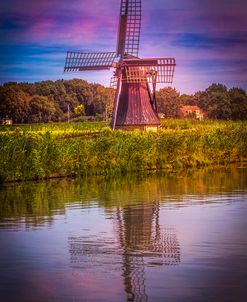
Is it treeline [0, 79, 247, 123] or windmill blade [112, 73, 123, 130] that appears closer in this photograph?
windmill blade [112, 73, 123, 130]

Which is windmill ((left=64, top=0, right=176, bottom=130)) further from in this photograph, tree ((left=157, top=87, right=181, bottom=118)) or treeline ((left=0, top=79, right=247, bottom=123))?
tree ((left=157, top=87, right=181, bottom=118))

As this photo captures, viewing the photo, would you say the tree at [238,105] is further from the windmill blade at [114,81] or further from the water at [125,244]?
the water at [125,244]

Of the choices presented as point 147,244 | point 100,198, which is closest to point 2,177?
point 100,198

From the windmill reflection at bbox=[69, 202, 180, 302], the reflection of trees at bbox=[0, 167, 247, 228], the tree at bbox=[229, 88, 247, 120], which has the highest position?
the tree at bbox=[229, 88, 247, 120]

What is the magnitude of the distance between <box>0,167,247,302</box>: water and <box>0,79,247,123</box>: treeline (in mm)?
19046

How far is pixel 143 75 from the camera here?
2972cm

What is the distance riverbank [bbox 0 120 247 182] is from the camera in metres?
17.9

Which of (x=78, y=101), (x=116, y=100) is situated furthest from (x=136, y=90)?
(x=78, y=101)

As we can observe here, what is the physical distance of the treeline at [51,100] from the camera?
36.4 meters

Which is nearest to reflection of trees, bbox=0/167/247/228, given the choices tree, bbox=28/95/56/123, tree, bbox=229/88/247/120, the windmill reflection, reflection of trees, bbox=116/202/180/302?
reflection of trees, bbox=116/202/180/302

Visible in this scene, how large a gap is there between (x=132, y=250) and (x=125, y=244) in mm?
406

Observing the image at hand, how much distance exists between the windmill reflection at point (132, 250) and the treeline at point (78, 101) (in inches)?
878

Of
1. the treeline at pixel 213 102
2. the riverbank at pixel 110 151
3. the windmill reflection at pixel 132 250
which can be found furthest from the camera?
the treeline at pixel 213 102

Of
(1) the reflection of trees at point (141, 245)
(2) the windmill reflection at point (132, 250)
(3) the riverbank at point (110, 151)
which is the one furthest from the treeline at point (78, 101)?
(2) the windmill reflection at point (132, 250)
